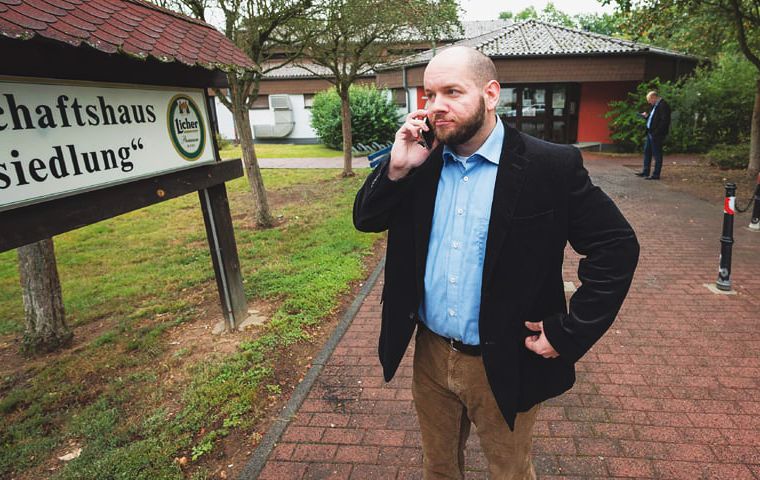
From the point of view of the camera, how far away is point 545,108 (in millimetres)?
20109

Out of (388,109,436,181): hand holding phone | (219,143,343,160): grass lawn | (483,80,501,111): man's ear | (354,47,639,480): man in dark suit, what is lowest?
(219,143,343,160): grass lawn

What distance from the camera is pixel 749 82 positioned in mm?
16797

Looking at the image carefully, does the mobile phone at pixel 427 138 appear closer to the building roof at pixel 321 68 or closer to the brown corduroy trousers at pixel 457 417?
the brown corduroy trousers at pixel 457 417

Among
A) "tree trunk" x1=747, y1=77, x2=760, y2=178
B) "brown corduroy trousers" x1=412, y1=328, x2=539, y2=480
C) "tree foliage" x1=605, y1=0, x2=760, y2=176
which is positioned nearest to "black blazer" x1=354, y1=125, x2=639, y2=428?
"brown corduroy trousers" x1=412, y1=328, x2=539, y2=480

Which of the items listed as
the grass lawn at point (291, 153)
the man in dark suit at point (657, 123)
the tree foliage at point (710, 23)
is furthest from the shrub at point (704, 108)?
the grass lawn at point (291, 153)

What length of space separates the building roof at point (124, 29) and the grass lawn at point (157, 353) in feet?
8.14

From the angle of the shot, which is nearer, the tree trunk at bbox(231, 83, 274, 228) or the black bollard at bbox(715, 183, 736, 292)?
the black bollard at bbox(715, 183, 736, 292)

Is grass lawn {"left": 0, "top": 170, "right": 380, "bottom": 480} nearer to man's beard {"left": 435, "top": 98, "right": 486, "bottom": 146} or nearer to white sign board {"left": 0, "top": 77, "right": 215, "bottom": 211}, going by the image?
white sign board {"left": 0, "top": 77, "right": 215, "bottom": 211}

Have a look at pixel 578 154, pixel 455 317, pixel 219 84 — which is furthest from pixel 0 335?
pixel 578 154

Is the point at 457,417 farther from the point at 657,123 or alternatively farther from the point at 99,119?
the point at 657,123

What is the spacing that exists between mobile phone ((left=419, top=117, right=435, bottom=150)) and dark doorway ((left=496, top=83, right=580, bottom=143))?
1917 centimetres

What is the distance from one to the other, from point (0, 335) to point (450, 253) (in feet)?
18.3

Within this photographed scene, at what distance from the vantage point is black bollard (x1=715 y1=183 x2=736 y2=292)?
5266 millimetres

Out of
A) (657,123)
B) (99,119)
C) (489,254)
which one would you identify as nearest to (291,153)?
→ (657,123)
